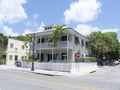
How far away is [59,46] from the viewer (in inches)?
1486

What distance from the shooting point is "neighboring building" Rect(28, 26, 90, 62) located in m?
37.6

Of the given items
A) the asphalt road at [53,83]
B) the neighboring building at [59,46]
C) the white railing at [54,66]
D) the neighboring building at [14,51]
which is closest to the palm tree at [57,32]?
the neighboring building at [59,46]

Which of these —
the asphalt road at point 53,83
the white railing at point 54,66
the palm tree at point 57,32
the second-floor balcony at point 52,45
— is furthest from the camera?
the second-floor balcony at point 52,45

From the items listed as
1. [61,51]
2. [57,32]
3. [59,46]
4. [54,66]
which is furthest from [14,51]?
[54,66]

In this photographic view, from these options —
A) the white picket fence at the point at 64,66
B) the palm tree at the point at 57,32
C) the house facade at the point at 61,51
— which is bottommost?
the white picket fence at the point at 64,66

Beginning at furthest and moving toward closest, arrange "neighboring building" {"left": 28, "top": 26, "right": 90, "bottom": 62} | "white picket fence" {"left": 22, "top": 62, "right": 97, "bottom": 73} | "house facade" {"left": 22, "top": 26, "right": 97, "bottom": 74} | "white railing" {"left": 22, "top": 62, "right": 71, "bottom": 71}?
1. "neighboring building" {"left": 28, "top": 26, "right": 90, "bottom": 62}
2. "house facade" {"left": 22, "top": 26, "right": 97, "bottom": 74}
3. "white railing" {"left": 22, "top": 62, "right": 71, "bottom": 71}
4. "white picket fence" {"left": 22, "top": 62, "right": 97, "bottom": 73}

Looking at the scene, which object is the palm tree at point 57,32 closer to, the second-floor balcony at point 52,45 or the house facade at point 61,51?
the house facade at point 61,51

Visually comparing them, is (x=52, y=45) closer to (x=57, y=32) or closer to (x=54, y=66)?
(x=57, y=32)

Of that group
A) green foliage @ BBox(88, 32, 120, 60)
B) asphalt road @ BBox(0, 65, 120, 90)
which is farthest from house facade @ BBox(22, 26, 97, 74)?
asphalt road @ BBox(0, 65, 120, 90)

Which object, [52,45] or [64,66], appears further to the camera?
[52,45]

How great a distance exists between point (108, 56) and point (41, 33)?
2983 cm

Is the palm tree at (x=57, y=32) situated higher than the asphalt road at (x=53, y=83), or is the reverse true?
the palm tree at (x=57, y=32)

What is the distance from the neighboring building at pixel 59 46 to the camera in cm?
3756

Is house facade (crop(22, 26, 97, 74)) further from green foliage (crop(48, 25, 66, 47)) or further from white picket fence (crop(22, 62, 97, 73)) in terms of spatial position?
green foliage (crop(48, 25, 66, 47))
